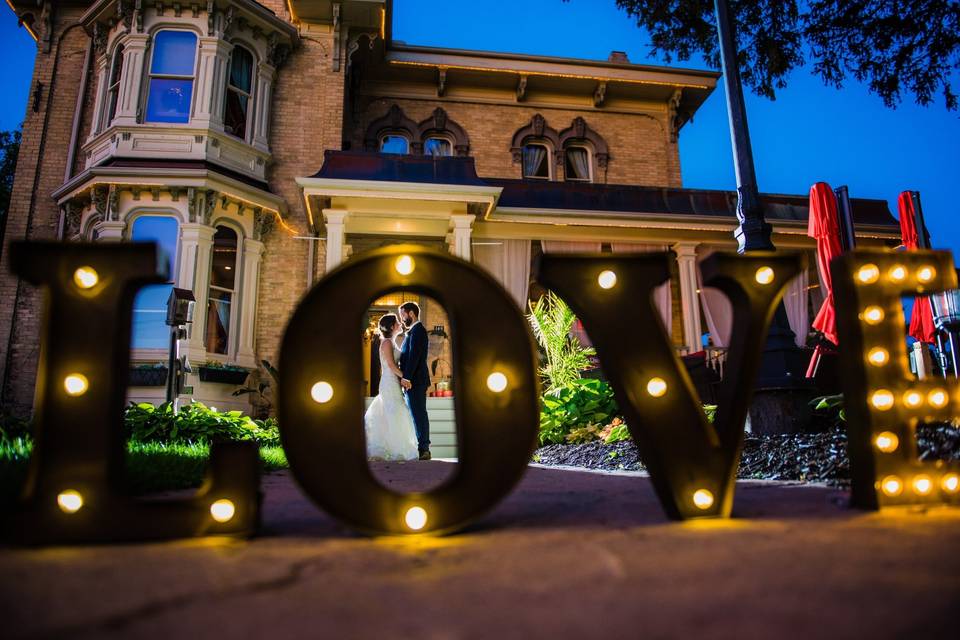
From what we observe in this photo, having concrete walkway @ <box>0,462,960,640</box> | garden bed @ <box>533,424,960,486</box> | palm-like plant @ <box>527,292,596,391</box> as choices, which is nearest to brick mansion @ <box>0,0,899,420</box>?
palm-like plant @ <box>527,292,596,391</box>

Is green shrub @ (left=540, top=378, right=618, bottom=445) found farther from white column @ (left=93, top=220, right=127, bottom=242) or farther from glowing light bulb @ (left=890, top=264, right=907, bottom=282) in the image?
white column @ (left=93, top=220, right=127, bottom=242)

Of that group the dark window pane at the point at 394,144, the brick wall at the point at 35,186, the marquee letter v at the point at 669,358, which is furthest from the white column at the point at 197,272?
the marquee letter v at the point at 669,358

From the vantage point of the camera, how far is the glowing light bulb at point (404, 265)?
1.65 metres

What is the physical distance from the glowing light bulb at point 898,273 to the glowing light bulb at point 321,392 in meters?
1.89

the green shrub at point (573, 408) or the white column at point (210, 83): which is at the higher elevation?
the white column at point (210, 83)

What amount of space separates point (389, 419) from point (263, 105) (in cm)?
754

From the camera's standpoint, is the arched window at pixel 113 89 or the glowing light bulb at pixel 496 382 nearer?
the glowing light bulb at pixel 496 382

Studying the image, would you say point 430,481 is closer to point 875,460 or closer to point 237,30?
point 875,460

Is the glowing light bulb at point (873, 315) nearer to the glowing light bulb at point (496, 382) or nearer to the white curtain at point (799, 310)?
the glowing light bulb at point (496, 382)

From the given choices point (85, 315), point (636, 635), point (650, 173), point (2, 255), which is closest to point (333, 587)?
point (636, 635)

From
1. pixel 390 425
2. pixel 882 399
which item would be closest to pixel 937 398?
pixel 882 399

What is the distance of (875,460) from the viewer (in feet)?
5.65

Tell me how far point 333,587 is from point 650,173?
13589 millimetres

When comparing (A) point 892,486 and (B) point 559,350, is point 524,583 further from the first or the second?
(B) point 559,350
